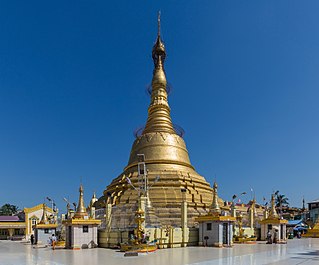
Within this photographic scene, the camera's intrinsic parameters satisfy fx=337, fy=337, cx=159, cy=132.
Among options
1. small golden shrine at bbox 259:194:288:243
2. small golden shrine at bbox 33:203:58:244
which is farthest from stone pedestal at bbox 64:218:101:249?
small golden shrine at bbox 259:194:288:243

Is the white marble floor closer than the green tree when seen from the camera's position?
Yes

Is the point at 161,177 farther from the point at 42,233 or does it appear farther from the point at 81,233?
the point at 81,233

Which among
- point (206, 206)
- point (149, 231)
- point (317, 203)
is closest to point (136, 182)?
point (206, 206)

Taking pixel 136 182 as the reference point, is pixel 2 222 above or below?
below

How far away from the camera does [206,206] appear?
40.0m

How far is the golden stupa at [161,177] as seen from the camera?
36.0 metres

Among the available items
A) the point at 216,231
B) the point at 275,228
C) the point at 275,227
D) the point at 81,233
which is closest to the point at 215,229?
the point at 216,231

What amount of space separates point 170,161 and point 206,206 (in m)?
8.39

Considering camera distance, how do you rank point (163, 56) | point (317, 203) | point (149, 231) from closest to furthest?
point (149, 231), point (163, 56), point (317, 203)

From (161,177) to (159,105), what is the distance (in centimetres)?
1587

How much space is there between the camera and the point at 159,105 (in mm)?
54031

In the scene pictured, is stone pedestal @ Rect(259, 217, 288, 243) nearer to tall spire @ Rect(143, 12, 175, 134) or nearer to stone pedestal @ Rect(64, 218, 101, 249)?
stone pedestal @ Rect(64, 218, 101, 249)

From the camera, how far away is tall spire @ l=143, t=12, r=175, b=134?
51.7m

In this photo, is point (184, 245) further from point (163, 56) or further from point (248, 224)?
point (163, 56)
